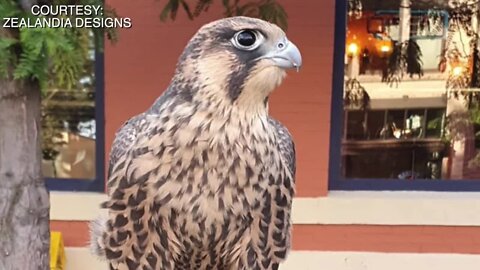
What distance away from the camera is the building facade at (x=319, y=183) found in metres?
4.32

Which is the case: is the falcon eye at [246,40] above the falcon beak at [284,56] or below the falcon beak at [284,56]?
above

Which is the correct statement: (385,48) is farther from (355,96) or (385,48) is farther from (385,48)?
(355,96)

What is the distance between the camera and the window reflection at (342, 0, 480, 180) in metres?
4.69

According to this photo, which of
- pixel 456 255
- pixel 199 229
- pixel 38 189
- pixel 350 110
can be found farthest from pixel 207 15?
pixel 199 229

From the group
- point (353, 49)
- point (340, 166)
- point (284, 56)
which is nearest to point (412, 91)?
point (353, 49)

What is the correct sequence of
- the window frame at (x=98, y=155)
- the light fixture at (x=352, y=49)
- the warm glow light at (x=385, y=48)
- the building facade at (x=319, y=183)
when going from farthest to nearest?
the warm glow light at (x=385, y=48) → the light fixture at (x=352, y=49) → the window frame at (x=98, y=155) → the building facade at (x=319, y=183)

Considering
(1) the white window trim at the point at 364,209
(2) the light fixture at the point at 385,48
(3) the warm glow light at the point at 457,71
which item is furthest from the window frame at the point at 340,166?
(3) the warm glow light at the point at 457,71

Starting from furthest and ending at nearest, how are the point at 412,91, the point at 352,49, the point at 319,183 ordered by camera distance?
1. the point at 412,91
2. the point at 352,49
3. the point at 319,183

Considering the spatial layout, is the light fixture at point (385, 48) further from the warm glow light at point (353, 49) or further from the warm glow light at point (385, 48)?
the warm glow light at point (353, 49)

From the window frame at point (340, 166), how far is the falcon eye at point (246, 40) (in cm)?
265

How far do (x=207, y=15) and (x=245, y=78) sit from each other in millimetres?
2504

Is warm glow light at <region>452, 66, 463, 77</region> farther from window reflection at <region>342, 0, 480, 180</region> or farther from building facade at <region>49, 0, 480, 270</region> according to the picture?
building facade at <region>49, 0, 480, 270</region>

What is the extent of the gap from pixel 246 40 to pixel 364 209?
2949mm

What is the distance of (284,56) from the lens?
5.82 feet
